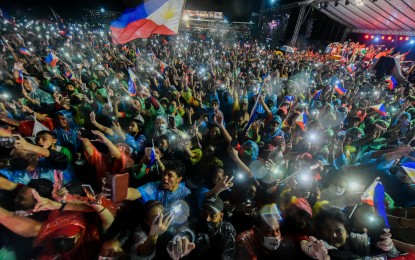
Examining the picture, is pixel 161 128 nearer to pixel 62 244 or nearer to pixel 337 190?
pixel 62 244

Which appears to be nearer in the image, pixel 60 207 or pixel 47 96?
pixel 60 207

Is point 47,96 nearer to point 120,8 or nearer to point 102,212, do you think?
point 102,212

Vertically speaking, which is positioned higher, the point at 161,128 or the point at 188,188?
the point at 161,128

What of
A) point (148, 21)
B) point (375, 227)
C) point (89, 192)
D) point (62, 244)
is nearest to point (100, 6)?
point (148, 21)

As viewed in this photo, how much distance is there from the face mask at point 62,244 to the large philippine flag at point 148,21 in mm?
6071

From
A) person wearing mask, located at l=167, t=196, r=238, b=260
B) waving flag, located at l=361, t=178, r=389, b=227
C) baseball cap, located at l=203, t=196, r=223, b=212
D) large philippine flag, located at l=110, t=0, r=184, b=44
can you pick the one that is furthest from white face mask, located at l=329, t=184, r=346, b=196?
large philippine flag, located at l=110, t=0, r=184, b=44

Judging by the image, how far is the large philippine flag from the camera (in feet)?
21.6

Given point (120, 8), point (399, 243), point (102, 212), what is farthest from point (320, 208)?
point (120, 8)

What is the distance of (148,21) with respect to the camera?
22.5 ft

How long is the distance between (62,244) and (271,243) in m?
2.00

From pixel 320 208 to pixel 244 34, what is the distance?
33.2 m

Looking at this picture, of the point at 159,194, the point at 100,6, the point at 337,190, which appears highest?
the point at 100,6

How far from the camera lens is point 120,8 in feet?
134

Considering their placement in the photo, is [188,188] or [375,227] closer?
[375,227]
